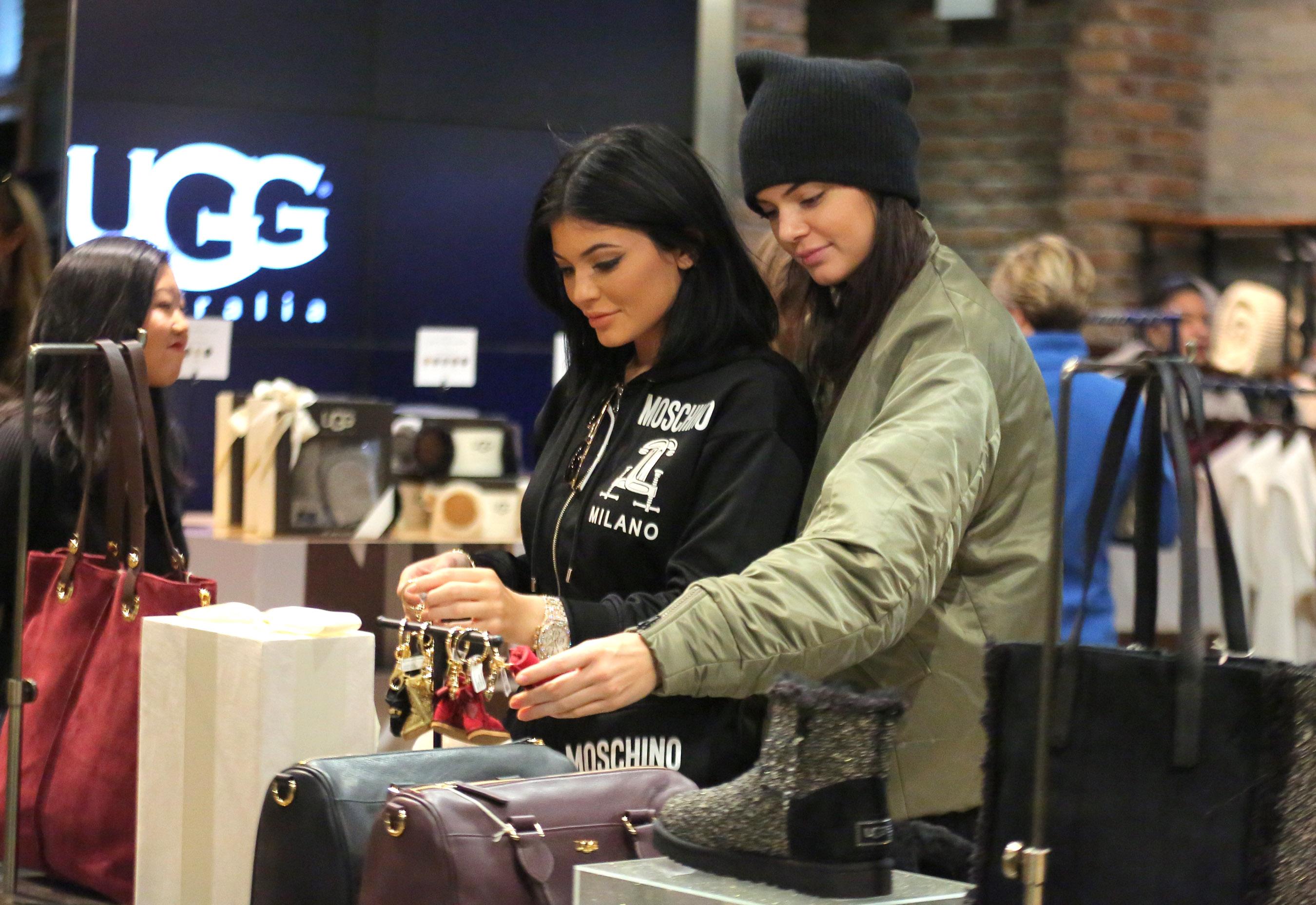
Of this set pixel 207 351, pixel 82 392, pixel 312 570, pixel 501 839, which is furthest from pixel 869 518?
pixel 207 351

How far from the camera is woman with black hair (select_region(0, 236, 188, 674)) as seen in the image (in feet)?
7.79

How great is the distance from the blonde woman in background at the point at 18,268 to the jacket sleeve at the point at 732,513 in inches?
67.9

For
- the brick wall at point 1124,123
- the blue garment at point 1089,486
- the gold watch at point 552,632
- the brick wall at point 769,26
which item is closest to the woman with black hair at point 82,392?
the gold watch at point 552,632

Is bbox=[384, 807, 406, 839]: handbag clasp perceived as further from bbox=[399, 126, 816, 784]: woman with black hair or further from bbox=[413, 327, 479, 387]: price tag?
bbox=[413, 327, 479, 387]: price tag

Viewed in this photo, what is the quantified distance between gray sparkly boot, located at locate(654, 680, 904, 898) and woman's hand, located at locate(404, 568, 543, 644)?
0.34m

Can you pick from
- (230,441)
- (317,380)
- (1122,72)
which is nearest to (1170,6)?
(1122,72)

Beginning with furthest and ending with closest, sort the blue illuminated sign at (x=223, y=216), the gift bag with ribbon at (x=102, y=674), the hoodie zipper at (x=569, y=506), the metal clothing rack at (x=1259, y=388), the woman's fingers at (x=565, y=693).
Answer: the blue illuminated sign at (x=223, y=216), the metal clothing rack at (x=1259, y=388), the gift bag with ribbon at (x=102, y=674), the hoodie zipper at (x=569, y=506), the woman's fingers at (x=565, y=693)

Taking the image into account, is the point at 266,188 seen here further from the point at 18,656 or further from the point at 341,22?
the point at 18,656

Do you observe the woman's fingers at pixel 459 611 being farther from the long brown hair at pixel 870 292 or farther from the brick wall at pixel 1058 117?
the brick wall at pixel 1058 117

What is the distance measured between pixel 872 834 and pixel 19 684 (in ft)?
3.97

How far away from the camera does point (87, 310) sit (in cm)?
250

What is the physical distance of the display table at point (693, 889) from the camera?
4.23 feet

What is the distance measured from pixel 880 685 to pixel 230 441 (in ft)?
9.50

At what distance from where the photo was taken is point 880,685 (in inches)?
63.7
